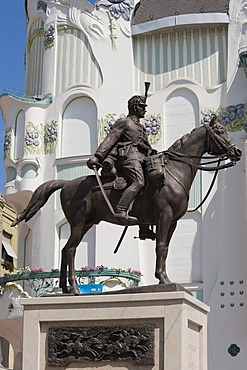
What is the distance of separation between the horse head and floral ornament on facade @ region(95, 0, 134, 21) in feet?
71.2

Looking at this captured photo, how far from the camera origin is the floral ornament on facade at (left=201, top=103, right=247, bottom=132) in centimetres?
3459

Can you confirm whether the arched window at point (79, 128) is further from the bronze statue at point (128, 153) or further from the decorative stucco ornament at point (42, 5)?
the bronze statue at point (128, 153)

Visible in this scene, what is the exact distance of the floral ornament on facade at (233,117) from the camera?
34594mm

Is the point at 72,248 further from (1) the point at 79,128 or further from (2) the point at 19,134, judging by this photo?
(2) the point at 19,134

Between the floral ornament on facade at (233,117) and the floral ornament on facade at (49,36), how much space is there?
728cm

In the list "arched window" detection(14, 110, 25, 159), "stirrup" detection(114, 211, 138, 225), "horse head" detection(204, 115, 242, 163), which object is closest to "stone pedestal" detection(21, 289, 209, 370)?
"stirrup" detection(114, 211, 138, 225)

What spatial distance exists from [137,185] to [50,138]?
69.8 ft

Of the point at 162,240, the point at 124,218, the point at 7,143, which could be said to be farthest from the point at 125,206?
the point at 7,143

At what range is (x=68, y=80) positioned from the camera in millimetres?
37188

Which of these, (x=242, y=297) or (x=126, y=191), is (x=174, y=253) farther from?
(x=126, y=191)

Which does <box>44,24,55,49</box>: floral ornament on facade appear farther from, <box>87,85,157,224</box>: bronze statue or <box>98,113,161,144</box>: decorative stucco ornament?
<box>87,85,157,224</box>: bronze statue

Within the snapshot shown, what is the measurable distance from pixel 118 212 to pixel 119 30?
22364 millimetres

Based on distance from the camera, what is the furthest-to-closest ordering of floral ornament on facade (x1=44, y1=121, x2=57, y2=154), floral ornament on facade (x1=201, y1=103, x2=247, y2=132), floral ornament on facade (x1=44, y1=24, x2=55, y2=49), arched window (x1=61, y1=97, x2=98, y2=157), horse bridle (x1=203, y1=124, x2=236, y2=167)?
floral ornament on facade (x1=44, y1=24, x2=55, y2=49)
floral ornament on facade (x1=44, y1=121, x2=57, y2=154)
arched window (x1=61, y1=97, x2=98, y2=157)
floral ornament on facade (x1=201, y1=103, x2=247, y2=132)
horse bridle (x1=203, y1=124, x2=236, y2=167)

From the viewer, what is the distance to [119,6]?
37.4 metres
